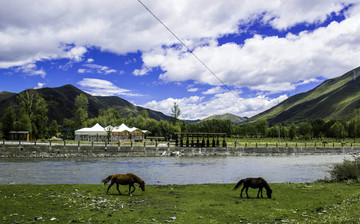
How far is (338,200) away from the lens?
12469 millimetres

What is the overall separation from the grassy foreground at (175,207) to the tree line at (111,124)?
66184mm

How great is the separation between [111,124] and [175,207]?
→ 300 ft

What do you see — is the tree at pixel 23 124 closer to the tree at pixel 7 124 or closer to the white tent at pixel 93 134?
the tree at pixel 7 124

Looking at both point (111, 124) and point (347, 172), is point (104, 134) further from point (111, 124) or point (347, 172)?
point (347, 172)

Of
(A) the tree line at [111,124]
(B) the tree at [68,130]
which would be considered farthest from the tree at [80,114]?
(B) the tree at [68,130]

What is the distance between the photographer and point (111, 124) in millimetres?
99125

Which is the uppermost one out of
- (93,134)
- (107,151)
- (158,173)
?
(93,134)

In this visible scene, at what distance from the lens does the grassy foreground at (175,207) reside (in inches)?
356

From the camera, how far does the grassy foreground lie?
9.05 meters

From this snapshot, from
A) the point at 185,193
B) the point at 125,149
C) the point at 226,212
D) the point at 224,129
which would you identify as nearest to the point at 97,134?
the point at 125,149

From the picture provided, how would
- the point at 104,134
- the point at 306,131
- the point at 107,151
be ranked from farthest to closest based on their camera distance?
the point at 306,131
the point at 104,134
the point at 107,151

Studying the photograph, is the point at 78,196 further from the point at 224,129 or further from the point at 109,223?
the point at 224,129

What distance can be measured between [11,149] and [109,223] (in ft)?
164

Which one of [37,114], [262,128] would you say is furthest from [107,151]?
[262,128]
